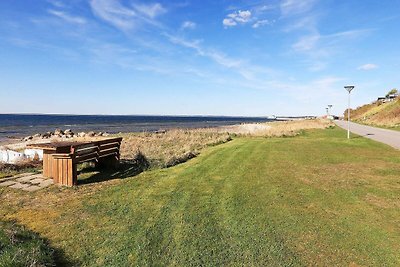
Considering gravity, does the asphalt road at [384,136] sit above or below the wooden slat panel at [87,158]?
above

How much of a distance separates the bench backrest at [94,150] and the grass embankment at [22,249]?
394cm

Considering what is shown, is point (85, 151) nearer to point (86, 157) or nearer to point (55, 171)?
point (86, 157)

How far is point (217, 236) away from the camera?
6.07 m

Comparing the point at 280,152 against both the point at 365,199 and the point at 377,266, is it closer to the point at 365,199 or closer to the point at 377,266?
the point at 365,199

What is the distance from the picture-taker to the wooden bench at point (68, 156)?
998 cm

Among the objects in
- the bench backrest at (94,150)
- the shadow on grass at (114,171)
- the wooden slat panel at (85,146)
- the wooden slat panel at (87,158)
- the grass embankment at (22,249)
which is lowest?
the grass embankment at (22,249)

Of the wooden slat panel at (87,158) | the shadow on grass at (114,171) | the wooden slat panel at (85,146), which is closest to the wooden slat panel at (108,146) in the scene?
the wooden slat panel at (85,146)

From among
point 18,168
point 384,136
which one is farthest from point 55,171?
point 384,136

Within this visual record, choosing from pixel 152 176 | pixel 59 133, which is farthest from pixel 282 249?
pixel 59 133

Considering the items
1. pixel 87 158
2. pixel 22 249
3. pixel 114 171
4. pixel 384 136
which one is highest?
pixel 384 136

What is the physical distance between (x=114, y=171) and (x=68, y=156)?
8.26 feet

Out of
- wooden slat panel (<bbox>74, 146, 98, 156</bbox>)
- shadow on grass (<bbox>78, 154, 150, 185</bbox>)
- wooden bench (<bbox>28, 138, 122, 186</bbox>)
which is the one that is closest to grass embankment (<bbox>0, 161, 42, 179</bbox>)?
wooden bench (<bbox>28, 138, 122, 186</bbox>)

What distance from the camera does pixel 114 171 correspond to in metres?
12.2

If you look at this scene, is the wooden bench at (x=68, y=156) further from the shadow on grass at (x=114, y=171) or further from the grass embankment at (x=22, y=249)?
the grass embankment at (x=22, y=249)
